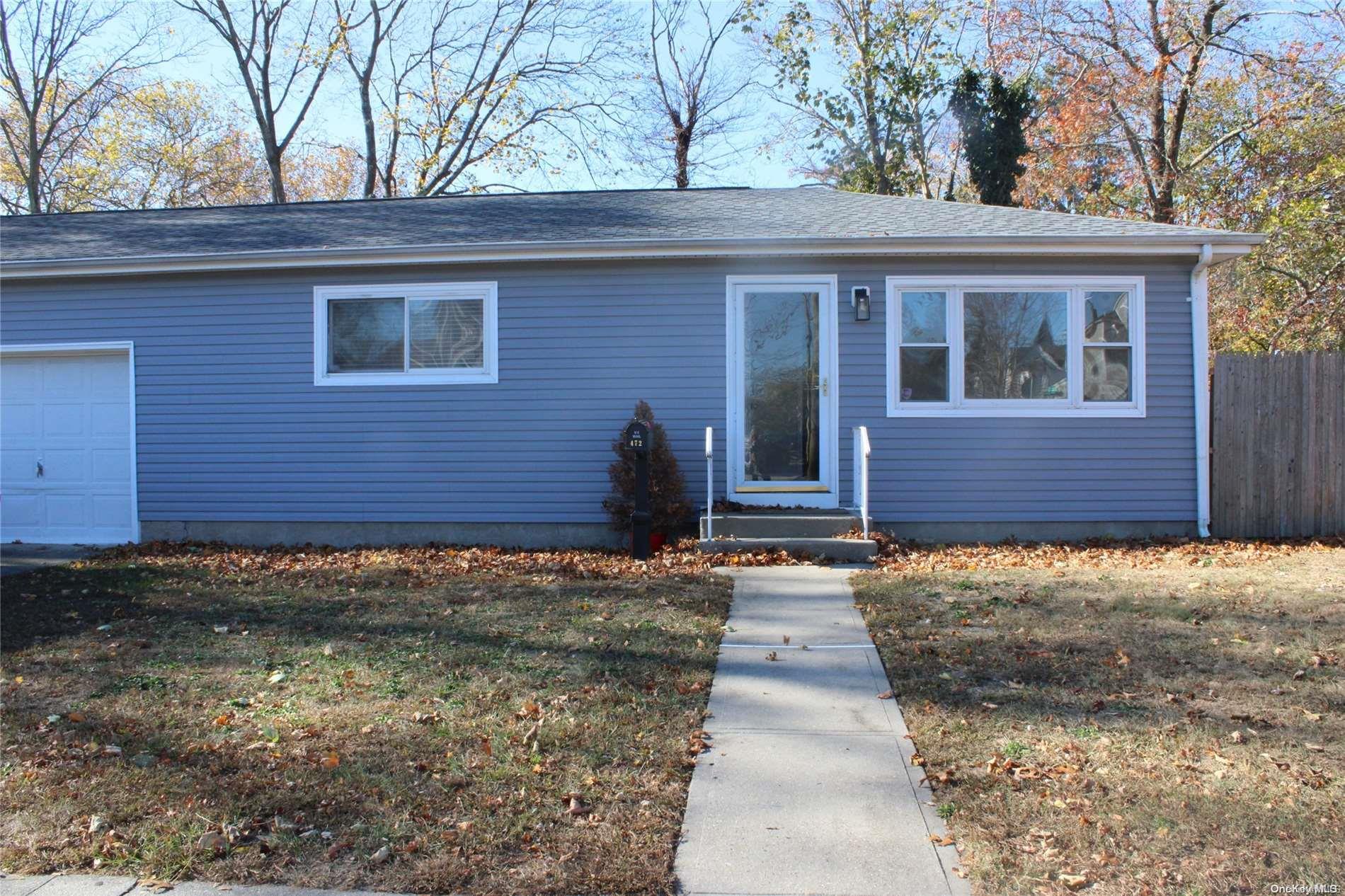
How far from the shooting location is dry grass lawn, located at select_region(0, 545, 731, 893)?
3.31 metres

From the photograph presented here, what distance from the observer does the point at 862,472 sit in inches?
368

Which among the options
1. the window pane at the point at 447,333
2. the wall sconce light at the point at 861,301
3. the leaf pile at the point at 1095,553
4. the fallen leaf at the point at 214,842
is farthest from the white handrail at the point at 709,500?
the fallen leaf at the point at 214,842

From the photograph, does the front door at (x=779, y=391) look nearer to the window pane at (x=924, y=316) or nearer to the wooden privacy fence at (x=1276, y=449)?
the window pane at (x=924, y=316)

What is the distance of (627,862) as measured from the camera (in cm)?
324

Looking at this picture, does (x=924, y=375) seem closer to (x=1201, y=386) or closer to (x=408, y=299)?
A: (x=1201, y=386)

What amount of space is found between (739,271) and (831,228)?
1035 millimetres

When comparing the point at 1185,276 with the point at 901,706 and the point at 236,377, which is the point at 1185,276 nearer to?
the point at 901,706

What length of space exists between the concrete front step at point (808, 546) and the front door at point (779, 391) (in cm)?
105

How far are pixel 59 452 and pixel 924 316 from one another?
9504 mm

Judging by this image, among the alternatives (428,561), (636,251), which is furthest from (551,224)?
(428,561)

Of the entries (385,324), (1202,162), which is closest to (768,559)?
(385,324)

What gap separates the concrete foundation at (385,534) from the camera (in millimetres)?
10055

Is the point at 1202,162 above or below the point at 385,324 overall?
above

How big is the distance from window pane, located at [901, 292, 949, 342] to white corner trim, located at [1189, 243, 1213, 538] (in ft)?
8.09
